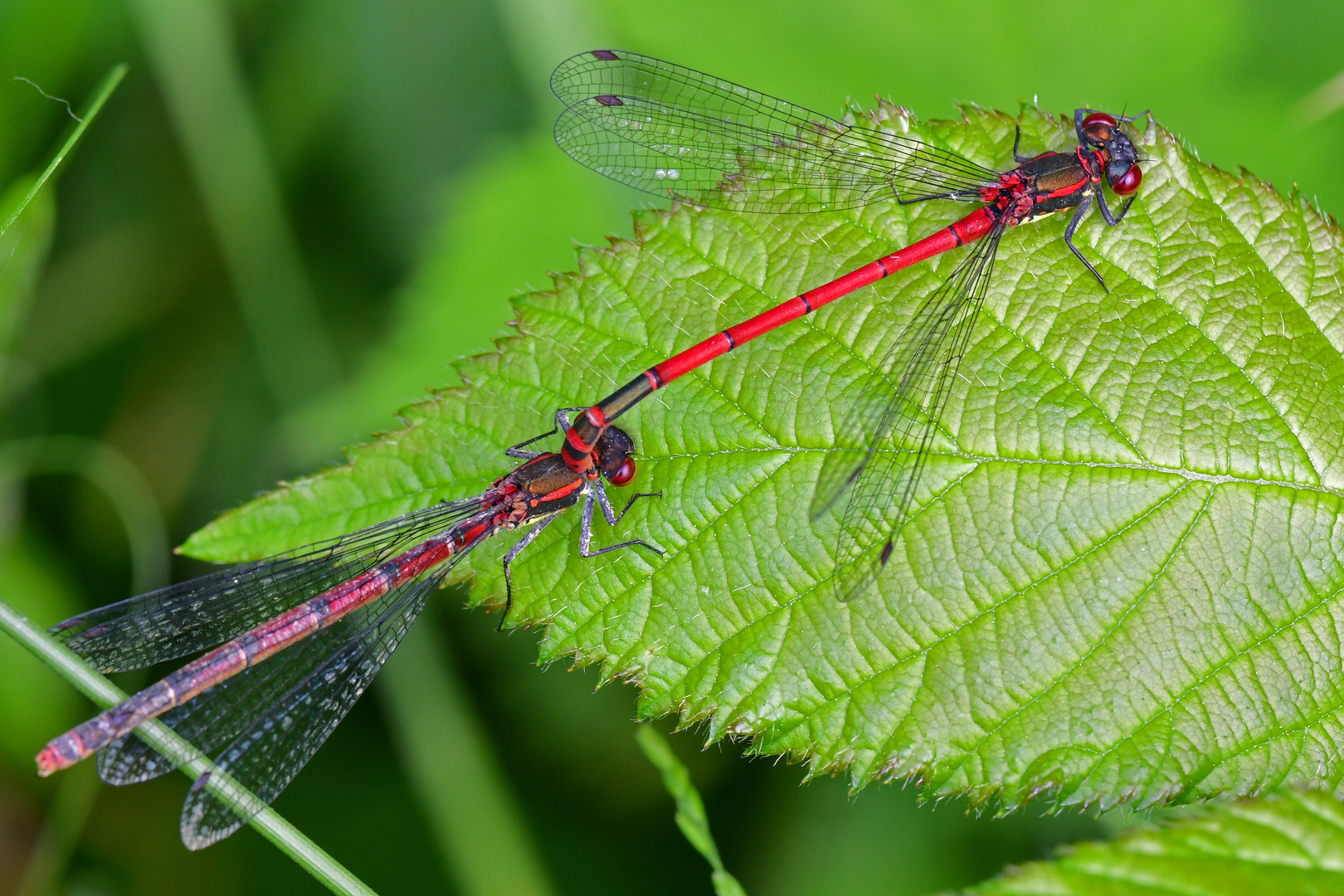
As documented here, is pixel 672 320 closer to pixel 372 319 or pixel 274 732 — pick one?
pixel 274 732

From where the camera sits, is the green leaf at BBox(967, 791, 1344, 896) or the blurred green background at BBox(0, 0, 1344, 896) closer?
the green leaf at BBox(967, 791, 1344, 896)

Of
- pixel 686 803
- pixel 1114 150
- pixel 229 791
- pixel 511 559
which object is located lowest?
pixel 686 803

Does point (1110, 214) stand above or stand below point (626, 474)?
above

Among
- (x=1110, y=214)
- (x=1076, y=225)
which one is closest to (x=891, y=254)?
(x=1076, y=225)

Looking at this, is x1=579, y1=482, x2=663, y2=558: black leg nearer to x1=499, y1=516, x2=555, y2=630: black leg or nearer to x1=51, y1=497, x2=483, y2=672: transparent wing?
x1=499, y1=516, x2=555, y2=630: black leg

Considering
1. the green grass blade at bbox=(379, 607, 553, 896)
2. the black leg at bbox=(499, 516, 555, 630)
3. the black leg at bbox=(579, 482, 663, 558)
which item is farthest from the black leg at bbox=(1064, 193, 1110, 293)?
the green grass blade at bbox=(379, 607, 553, 896)

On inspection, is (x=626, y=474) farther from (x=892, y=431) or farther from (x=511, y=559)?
(x=892, y=431)

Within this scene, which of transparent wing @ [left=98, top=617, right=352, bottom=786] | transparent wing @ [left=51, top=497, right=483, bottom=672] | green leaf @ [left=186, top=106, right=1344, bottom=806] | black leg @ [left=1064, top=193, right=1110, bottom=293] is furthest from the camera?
transparent wing @ [left=51, top=497, right=483, bottom=672]

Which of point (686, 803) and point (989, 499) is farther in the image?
point (989, 499)
